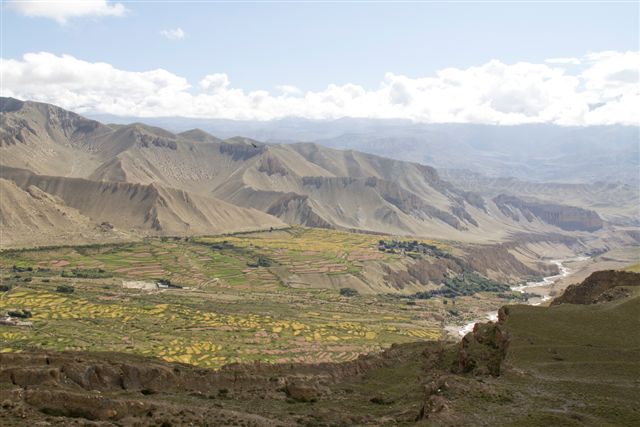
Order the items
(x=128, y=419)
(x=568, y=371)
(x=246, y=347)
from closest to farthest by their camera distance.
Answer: (x=128, y=419) < (x=568, y=371) < (x=246, y=347)

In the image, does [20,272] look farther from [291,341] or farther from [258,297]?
[291,341]

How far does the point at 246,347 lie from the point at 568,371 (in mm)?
78530

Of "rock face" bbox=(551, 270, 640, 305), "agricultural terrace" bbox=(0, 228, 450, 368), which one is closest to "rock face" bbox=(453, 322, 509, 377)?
"rock face" bbox=(551, 270, 640, 305)

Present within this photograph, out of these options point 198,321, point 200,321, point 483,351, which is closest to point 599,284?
point 483,351

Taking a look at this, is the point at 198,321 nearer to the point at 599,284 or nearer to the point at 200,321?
the point at 200,321

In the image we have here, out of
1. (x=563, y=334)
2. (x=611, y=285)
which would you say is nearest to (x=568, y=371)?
(x=563, y=334)

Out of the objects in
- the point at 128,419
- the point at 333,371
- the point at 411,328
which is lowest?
the point at 411,328

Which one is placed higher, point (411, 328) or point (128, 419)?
point (128, 419)

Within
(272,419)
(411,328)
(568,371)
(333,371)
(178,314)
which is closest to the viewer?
(272,419)

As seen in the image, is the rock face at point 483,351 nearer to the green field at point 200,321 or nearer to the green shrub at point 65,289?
the green field at point 200,321

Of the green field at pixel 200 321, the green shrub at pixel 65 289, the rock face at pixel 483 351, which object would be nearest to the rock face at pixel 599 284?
the rock face at pixel 483 351

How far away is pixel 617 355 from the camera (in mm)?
57750

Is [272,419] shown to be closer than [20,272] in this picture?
Yes

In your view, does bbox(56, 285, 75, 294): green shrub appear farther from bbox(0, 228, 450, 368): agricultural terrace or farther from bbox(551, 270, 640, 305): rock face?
bbox(551, 270, 640, 305): rock face
